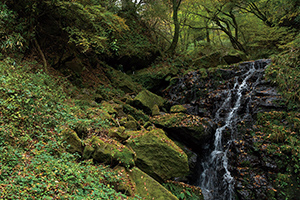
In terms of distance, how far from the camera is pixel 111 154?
4.26 metres

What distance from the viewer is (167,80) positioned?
12.3 metres

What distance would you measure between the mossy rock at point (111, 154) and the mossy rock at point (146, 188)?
0.94 feet

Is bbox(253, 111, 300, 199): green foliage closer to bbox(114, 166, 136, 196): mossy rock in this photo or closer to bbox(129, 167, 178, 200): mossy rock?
bbox(129, 167, 178, 200): mossy rock

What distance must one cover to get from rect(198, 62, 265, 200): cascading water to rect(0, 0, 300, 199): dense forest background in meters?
1.27

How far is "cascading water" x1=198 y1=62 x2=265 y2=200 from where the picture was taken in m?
6.69

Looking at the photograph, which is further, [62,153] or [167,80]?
[167,80]

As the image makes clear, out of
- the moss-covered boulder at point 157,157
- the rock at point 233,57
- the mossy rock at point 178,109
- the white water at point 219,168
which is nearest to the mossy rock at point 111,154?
the moss-covered boulder at point 157,157

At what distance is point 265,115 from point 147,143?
5588mm

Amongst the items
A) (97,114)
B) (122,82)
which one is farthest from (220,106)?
(97,114)

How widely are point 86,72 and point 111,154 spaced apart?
655cm

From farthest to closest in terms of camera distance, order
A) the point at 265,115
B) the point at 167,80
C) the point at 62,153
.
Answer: the point at 167,80, the point at 265,115, the point at 62,153

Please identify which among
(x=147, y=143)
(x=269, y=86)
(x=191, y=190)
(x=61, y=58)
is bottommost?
(x=191, y=190)

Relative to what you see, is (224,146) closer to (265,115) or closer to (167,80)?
(265,115)

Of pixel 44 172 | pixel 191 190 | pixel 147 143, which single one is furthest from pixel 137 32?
pixel 44 172
